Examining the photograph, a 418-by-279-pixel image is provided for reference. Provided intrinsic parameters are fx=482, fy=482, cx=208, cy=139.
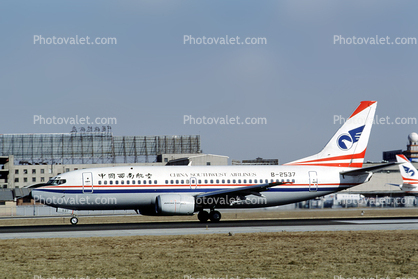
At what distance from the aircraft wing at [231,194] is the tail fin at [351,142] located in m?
6.41

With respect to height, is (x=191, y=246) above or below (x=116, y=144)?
below

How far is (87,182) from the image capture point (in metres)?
35.5

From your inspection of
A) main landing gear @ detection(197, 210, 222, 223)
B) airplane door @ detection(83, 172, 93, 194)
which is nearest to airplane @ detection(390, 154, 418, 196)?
Answer: main landing gear @ detection(197, 210, 222, 223)

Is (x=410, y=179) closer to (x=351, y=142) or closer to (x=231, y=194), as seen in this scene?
(x=351, y=142)

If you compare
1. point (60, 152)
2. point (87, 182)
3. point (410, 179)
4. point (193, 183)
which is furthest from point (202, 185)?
point (60, 152)

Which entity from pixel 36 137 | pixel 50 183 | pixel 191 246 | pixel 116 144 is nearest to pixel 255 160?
pixel 116 144

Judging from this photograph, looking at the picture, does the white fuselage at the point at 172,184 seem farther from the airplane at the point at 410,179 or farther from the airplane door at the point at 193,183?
the airplane at the point at 410,179

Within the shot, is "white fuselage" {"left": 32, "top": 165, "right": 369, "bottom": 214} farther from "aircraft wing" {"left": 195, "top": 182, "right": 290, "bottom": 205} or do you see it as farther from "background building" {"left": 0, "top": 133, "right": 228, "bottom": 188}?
"background building" {"left": 0, "top": 133, "right": 228, "bottom": 188}

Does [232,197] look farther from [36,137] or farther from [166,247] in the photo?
[36,137]

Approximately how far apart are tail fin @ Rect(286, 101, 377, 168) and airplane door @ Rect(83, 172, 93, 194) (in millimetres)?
16435

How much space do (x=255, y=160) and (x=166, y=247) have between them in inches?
4589

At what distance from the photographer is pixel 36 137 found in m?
128

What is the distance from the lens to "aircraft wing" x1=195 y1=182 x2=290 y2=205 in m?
34.9

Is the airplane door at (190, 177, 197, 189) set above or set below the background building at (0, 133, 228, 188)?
below
